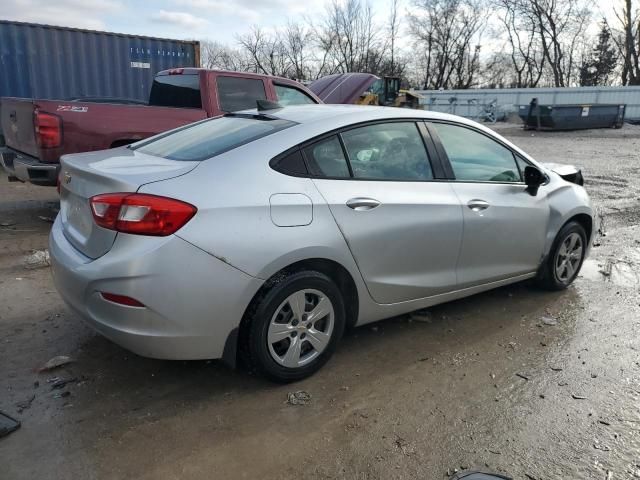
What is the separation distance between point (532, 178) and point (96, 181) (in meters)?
3.21

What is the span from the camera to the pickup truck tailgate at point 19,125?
18.7 ft

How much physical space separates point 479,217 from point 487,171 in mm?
471

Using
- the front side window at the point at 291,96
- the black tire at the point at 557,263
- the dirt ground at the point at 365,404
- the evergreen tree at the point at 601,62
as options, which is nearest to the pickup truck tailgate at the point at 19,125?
the dirt ground at the point at 365,404

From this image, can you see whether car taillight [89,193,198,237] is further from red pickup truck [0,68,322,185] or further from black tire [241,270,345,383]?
red pickup truck [0,68,322,185]

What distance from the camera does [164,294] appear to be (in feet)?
8.27

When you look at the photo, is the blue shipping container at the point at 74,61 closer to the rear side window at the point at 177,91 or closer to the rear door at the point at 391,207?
the rear side window at the point at 177,91

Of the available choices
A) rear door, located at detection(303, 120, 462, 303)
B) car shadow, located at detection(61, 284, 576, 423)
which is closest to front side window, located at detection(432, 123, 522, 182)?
rear door, located at detection(303, 120, 462, 303)

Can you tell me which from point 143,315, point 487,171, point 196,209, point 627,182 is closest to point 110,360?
point 143,315

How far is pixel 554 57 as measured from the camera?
5388 centimetres

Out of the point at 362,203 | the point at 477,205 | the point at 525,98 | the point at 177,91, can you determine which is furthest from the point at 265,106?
the point at 525,98

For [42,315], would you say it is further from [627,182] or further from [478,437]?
[627,182]

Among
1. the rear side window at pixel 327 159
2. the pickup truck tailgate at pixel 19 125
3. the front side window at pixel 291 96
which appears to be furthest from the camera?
the front side window at pixel 291 96

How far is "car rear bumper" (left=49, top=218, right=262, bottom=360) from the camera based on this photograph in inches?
98.6

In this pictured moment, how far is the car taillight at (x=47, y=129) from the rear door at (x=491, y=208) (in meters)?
4.11
